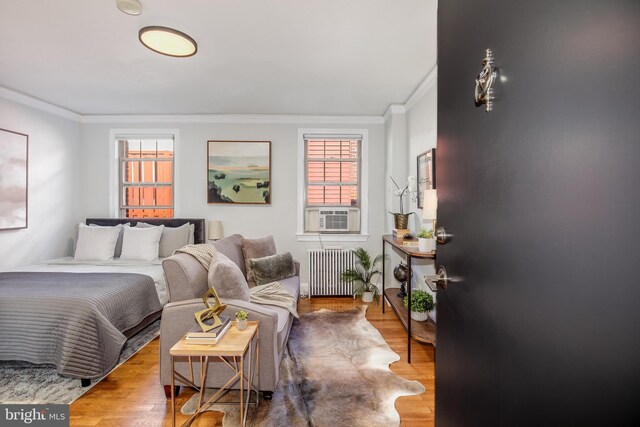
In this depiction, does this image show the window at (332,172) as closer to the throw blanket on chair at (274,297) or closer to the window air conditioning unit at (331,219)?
the window air conditioning unit at (331,219)

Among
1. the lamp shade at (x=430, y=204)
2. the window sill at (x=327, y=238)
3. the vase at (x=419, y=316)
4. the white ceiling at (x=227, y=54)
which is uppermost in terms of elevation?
the white ceiling at (x=227, y=54)

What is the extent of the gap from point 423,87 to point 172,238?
138 inches

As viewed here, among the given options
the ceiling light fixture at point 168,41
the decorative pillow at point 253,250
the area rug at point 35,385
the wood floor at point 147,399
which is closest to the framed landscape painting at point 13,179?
the area rug at point 35,385

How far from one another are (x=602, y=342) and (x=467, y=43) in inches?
31.3

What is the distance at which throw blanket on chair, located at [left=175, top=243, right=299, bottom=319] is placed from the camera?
2297mm

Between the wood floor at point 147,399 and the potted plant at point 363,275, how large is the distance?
1375 millimetres

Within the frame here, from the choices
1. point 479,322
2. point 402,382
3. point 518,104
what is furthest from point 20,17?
point 402,382

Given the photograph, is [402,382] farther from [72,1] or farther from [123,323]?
[72,1]

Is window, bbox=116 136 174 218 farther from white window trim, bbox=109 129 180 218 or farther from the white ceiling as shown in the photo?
the white ceiling

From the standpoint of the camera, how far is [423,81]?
3143 millimetres

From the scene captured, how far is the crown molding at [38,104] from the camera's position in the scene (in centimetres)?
349

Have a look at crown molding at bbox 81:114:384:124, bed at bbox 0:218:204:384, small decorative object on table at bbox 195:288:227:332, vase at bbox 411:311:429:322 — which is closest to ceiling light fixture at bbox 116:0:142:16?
small decorative object on table at bbox 195:288:227:332

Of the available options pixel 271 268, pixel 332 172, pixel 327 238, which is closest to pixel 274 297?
pixel 271 268

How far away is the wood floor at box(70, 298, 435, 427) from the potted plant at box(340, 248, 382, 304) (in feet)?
4.51
